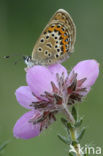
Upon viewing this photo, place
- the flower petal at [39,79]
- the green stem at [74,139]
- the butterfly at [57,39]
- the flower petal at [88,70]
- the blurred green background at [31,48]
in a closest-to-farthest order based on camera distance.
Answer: the green stem at [74,139] < the flower petal at [39,79] < the flower petal at [88,70] < the butterfly at [57,39] < the blurred green background at [31,48]

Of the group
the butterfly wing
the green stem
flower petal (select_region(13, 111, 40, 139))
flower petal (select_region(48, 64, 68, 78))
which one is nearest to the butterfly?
the butterfly wing

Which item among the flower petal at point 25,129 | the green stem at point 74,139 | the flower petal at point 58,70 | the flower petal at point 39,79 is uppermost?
the flower petal at point 58,70

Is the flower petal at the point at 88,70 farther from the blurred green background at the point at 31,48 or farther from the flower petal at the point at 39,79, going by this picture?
the blurred green background at the point at 31,48

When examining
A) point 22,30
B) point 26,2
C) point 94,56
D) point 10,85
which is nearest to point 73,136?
point 10,85

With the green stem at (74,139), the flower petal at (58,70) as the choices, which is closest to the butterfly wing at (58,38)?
the flower petal at (58,70)

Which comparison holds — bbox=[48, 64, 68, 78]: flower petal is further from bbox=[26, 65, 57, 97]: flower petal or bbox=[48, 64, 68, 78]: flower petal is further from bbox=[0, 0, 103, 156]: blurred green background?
bbox=[0, 0, 103, 156]: blurred green background

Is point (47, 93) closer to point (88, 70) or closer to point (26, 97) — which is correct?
point (26, 97)
